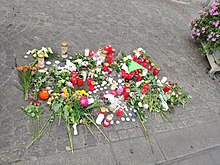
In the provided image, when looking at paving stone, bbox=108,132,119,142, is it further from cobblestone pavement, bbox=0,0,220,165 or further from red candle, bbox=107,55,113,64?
red candle, bbox=107,55,113,64

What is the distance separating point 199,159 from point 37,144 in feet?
7.27

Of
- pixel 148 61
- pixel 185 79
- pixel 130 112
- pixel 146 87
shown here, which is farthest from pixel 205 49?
pixel 130 112

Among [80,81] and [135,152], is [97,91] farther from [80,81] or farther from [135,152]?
[135,152]

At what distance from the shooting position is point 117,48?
4.38 meters

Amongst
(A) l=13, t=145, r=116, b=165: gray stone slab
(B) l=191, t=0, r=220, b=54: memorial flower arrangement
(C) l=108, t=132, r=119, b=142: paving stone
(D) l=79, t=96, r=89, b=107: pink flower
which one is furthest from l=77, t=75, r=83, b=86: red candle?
(B) l=191, t=0, r=220, b=54: memorial flower arrangement

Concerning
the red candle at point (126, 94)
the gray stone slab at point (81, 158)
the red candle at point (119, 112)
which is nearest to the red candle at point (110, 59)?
the red candle at point (126, 94)

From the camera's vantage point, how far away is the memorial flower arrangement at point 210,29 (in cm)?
439

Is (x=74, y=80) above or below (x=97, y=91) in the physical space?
above

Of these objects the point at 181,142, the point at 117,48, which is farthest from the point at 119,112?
the point at 117,48

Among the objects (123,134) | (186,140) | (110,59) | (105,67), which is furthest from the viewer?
(110,59)

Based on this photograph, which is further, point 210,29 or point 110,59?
point 210,29

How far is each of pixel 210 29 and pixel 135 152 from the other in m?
3.33

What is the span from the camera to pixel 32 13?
15.2 feet

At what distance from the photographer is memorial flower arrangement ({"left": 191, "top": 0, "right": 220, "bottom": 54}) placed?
439 centimetres
